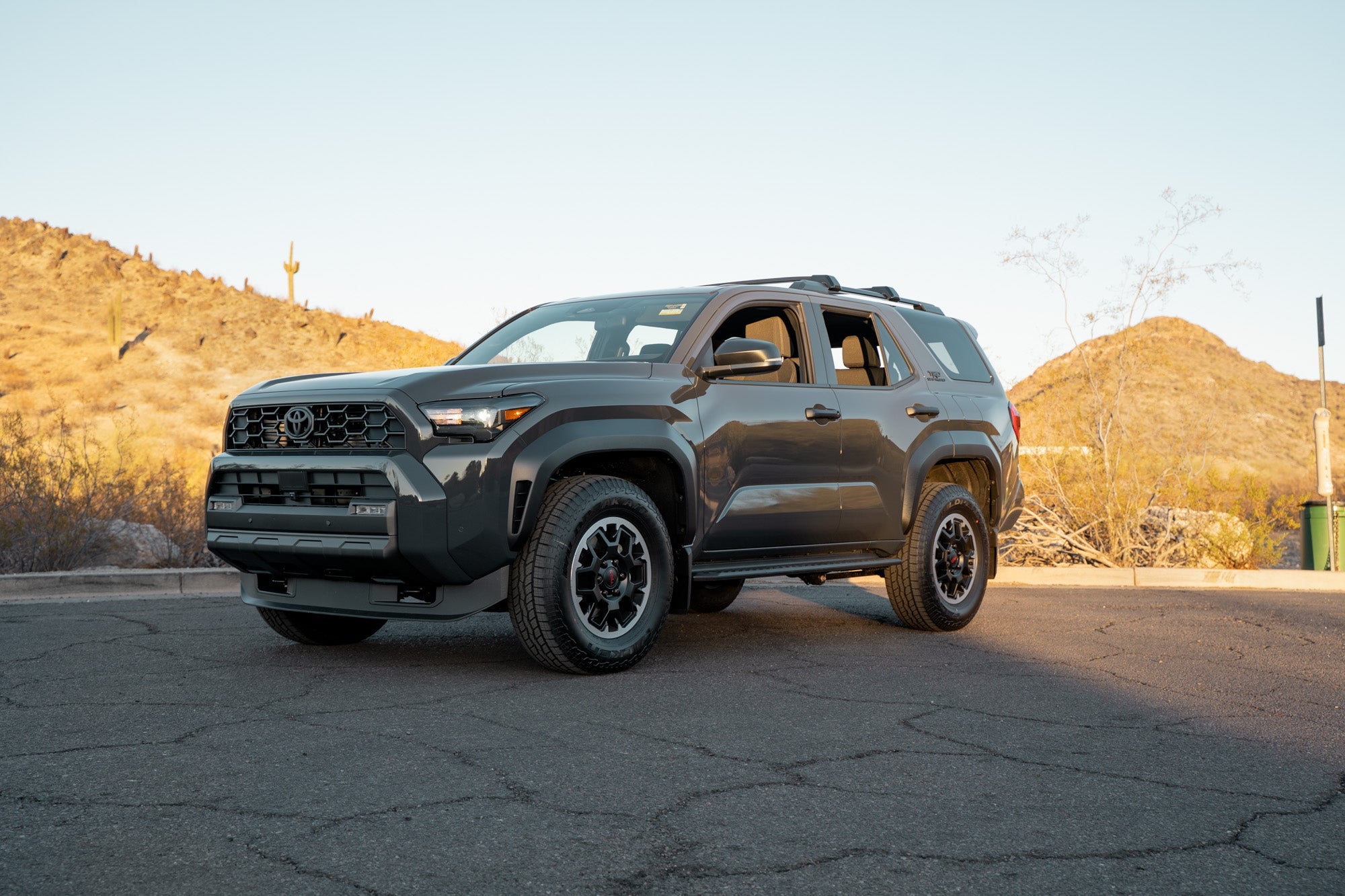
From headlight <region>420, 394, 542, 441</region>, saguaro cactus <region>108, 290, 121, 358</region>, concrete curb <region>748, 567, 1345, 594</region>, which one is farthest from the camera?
saguaro cactus <region>108, 290, 121, 358</region>

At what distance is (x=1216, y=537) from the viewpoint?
1250 centimetres

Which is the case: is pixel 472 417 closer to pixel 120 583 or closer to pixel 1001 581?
pixel 120 583

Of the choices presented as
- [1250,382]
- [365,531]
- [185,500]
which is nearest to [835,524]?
[365,531]

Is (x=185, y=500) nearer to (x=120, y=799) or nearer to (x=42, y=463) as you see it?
(x=42, y=463)

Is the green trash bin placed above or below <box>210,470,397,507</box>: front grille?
below

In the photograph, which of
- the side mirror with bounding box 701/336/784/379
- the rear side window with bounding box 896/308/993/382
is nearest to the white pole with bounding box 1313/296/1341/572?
the rear side window with bounding box 896/308/993/382

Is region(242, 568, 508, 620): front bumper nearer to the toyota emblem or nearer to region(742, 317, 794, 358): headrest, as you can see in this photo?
the toyota emblem

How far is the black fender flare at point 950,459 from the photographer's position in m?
7.62

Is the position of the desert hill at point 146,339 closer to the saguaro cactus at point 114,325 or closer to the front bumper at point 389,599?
the saguaro cactus at point 114,325

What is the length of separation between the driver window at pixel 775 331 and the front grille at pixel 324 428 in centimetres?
221

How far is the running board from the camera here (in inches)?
257

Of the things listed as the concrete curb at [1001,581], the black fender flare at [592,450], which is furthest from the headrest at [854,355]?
the concrete curb at [1001,581]

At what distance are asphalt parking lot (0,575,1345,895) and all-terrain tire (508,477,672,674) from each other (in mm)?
198

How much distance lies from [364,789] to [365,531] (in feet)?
6.13
